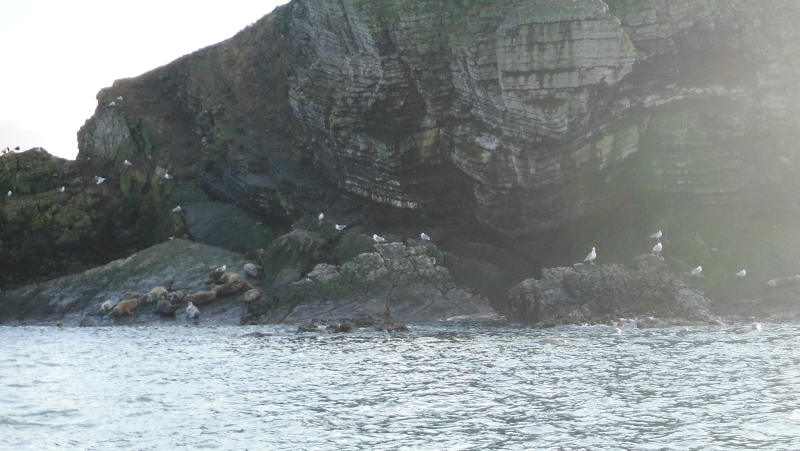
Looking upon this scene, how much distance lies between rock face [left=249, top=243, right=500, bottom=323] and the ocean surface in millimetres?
6385

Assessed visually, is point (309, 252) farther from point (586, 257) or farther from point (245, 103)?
point (245, 103)

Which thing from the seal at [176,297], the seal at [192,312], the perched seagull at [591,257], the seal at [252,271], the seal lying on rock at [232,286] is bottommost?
the seal at [192,312]

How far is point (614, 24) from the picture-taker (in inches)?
1759

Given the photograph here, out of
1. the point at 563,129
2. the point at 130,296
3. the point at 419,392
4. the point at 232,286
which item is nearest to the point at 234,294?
the point at 232,286

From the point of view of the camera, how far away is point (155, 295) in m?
50.0

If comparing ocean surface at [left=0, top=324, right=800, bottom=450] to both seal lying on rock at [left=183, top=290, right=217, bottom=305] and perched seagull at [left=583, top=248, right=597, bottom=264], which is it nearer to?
perched seagull at [left=583, top=248, right=597, bottom=264]

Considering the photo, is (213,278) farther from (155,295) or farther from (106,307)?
(106,307)

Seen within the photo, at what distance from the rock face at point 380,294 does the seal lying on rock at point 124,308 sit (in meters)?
7.74

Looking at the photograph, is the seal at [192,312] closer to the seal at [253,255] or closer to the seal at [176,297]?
the seal at [176,297]

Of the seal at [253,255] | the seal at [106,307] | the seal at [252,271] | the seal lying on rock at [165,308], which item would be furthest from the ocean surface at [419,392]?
the seal at [253,255]

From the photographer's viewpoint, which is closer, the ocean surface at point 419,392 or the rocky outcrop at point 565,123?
the ocean surface at point 419,392

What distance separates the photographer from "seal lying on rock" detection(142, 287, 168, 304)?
49.8 m

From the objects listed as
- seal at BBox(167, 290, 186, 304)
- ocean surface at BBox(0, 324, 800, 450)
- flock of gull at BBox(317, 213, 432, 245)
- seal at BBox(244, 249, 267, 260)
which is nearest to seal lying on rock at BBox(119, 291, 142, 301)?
seal at BBox(167, 290, 186, 304)

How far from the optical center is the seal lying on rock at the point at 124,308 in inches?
1948
